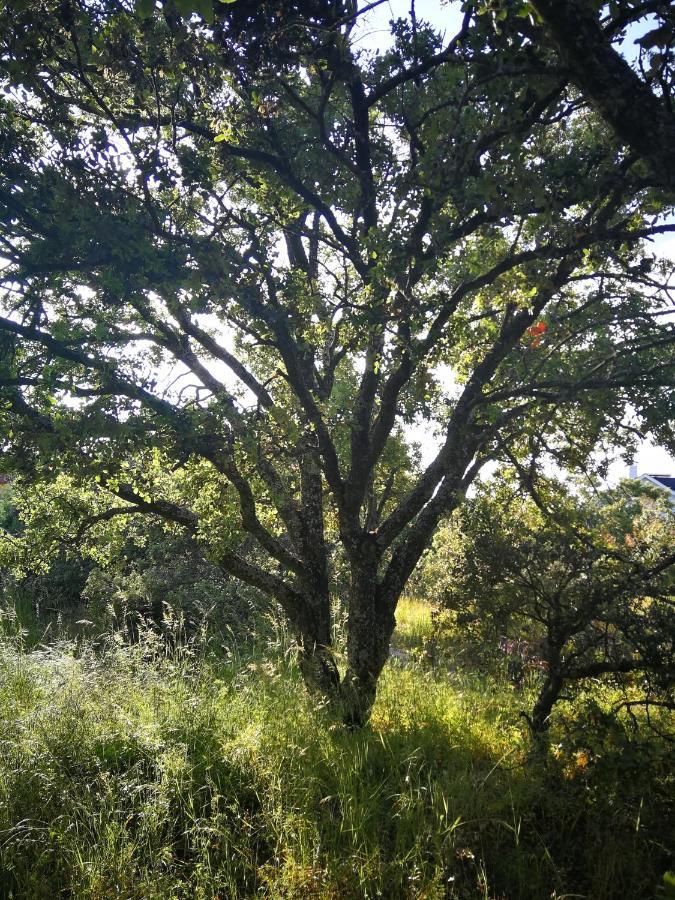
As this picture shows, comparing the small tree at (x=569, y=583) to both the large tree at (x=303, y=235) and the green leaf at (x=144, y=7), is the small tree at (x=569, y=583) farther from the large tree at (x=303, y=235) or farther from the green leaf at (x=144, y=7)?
the green leaf at (x=144, y=7)

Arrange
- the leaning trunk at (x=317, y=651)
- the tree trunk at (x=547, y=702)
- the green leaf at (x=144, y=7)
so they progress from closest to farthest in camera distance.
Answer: the green leaf at (x=144, y=7), the tree trunk at (x=547, y=702), the leaning trunk at (x=317, y=651)

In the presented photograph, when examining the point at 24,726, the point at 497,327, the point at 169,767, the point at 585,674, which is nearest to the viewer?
the point at 169,767

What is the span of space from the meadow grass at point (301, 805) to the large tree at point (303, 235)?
3.26 feet

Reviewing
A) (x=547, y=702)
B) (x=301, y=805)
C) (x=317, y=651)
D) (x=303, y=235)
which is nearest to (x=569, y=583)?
(x=547, y=702)

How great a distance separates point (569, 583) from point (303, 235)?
363cm

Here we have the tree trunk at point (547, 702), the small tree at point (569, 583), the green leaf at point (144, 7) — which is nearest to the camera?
the green leaf at point (144, 7)

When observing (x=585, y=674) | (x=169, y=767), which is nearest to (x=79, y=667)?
(x=169, y=767)

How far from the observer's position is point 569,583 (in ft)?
15.6

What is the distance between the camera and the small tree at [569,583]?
4164mm

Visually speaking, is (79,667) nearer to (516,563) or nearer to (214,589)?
(516,563)

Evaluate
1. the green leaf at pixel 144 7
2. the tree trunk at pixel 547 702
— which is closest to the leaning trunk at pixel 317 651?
the tree trunk at pixel 547 702

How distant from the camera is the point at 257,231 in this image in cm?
523

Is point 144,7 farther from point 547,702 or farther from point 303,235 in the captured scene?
point 547,702

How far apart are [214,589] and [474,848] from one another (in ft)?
24.0
